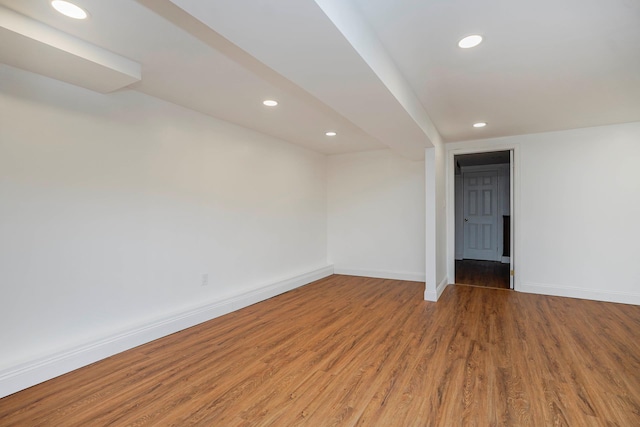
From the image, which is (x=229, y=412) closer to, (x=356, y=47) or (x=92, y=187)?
(x=92, y=187)

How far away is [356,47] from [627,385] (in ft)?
9.13

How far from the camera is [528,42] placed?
2109 mm

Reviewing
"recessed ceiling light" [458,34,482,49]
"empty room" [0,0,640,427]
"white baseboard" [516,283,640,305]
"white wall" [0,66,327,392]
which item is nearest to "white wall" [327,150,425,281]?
"empty room" [0,0,640,427]

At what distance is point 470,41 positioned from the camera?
2.10 meters

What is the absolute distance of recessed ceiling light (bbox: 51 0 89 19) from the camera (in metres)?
1.66

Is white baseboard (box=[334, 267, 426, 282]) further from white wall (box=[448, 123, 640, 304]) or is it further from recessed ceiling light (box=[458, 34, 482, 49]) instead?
recessed ceiling light (box=[458, 34, 482, 49])

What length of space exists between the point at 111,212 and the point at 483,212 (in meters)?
7.49

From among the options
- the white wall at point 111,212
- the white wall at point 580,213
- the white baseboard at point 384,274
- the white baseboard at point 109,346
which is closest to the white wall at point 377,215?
the white baseboard at point 384,274

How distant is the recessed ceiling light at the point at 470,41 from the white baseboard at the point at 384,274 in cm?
377

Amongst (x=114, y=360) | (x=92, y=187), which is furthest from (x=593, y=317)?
(x=92, y=187)

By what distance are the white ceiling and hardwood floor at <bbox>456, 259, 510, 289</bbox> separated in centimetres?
276

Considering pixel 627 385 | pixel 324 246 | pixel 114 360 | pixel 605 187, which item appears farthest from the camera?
pixel 324 246

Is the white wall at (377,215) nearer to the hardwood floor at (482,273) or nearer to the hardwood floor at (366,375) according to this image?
the hardwood floor at (482,273)

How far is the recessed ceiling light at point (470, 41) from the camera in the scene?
2.06m
